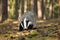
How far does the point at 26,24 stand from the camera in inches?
247

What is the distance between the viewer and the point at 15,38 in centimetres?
562

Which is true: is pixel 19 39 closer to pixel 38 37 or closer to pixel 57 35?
pixel 38 37

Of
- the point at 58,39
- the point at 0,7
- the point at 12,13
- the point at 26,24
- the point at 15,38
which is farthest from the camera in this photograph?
the point at 12,13

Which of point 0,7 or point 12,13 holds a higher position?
point 0,7

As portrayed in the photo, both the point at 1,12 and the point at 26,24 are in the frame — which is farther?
the point at 1,12

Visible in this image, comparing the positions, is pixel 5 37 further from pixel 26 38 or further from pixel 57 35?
pixel 57 35

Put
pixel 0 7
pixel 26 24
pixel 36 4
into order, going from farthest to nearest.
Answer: pixel 36 4, pixel 0 7, pixel 26 24

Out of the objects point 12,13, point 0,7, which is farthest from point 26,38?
point 12,13

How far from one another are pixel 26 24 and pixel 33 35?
595 mm

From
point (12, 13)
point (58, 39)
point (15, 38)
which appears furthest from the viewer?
point (12, 13)

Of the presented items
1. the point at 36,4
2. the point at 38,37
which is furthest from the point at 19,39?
the point at 36,4

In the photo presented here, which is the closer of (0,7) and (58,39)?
(58,39)

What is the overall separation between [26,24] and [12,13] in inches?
1081

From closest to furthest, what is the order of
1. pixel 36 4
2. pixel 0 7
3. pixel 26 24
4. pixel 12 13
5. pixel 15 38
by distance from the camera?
1. pixel 15 38
2. pixel 26 24
3. pixel 0 7
4. pixel 36 4
5. pixel 12 13
